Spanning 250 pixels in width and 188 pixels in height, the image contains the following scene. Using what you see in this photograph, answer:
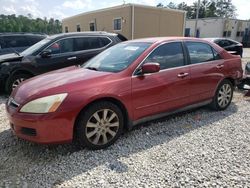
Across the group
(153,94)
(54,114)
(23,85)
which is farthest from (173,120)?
(23,85)

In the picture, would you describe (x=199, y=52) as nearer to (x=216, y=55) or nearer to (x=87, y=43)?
(x=216, y=55)

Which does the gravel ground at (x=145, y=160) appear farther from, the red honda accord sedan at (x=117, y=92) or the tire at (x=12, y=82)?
the tire at (x=12, y=82)

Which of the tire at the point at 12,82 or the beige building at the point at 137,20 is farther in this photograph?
the beige building at the point at 137,20

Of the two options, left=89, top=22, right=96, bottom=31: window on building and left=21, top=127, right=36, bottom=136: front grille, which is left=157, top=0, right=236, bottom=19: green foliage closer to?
left=89, top=22, right=96, bottom=31: window on building

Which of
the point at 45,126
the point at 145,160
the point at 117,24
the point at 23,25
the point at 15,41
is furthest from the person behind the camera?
the point at 23,25

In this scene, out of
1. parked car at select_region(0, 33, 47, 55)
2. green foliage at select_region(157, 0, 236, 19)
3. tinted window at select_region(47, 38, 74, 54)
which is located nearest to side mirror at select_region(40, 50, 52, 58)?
tinted window at select_region(47, 38, 74, 54)

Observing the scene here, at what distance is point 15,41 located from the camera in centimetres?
894

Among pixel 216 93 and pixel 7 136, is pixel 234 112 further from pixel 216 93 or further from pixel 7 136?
pixel 7 136

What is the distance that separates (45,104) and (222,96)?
367 centimetres

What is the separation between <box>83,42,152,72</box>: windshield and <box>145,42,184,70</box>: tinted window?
20 centimetres

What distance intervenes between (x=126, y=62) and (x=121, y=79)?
1.37 ft

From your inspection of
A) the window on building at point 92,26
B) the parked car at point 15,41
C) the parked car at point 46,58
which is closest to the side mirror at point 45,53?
the parked car at point 46,58

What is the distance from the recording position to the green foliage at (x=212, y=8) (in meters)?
64.6

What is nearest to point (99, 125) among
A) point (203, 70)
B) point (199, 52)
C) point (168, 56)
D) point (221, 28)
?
point (168, 56)
